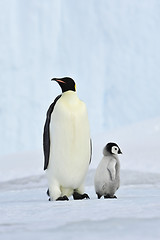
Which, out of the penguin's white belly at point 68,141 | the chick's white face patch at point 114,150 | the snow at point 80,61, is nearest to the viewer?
the penguin's white belly at point 68,141

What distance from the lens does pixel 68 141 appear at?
165 cm

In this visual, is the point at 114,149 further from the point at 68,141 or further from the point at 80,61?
the point at 80,61

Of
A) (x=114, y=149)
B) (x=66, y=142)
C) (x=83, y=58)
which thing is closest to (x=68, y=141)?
(x=66, y=142)

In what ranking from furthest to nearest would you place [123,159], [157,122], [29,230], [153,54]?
[153,54]
[157,122]
[123,159]
[29,230]

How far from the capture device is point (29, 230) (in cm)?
84

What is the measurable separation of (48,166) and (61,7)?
6.35 m

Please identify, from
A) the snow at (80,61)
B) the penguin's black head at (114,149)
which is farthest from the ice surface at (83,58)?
the penguin's black head at (114,149)

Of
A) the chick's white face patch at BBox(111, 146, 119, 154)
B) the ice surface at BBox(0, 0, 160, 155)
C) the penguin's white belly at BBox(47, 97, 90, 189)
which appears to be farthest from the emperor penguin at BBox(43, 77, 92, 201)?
the ice surface at BBox(0, 0, 160, 155)

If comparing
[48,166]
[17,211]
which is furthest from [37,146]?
[17,211]

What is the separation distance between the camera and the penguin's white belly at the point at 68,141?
164 centimetres

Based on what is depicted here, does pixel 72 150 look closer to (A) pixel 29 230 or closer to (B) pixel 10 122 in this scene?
(A) pixel 29 230

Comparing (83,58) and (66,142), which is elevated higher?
(83,58)

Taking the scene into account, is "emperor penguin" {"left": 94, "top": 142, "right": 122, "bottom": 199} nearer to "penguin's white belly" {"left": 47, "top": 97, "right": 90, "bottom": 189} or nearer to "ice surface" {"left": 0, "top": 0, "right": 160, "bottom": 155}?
"penguin's white belly" {"left": 47, "top": 97, "right": 90, "bottom": 189}

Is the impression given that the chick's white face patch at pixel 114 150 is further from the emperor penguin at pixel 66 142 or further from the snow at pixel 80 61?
the snow at pixel 80 61
